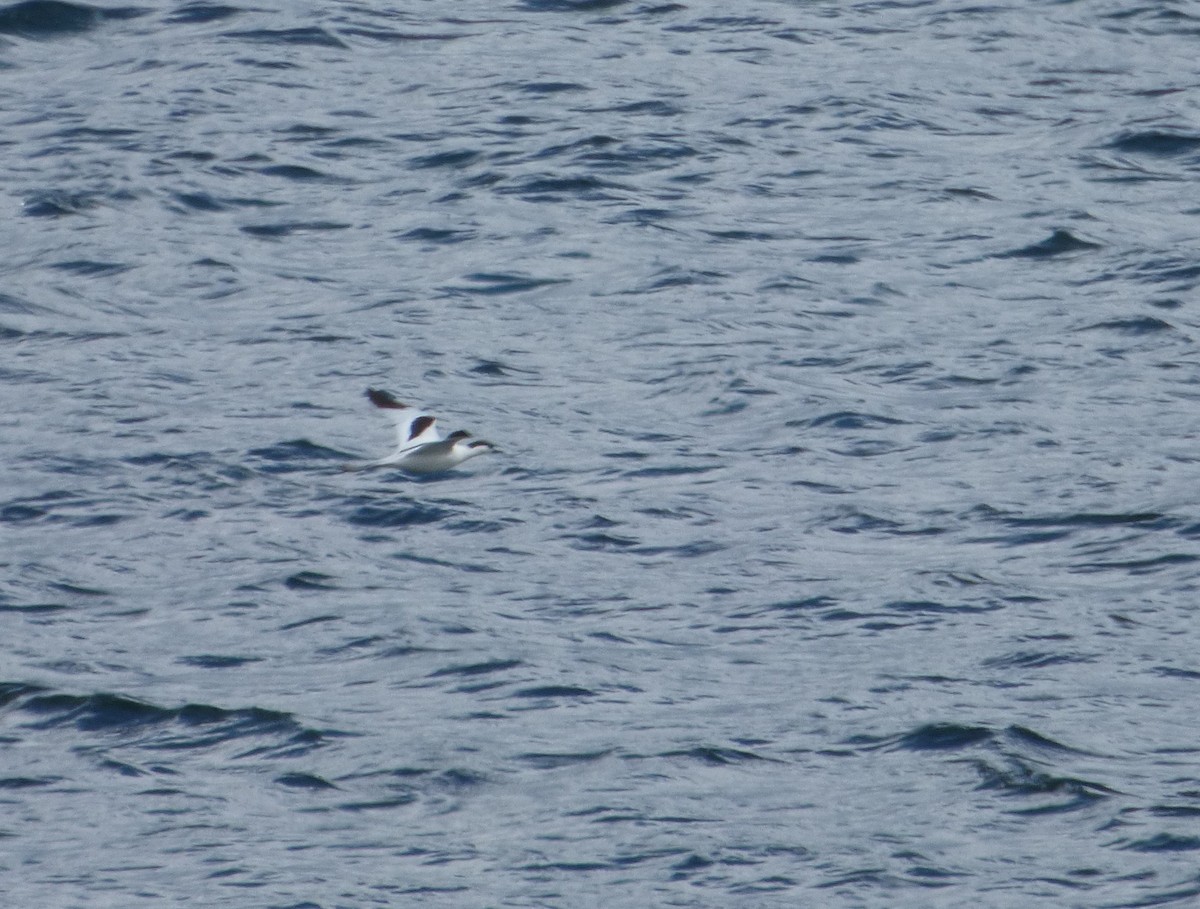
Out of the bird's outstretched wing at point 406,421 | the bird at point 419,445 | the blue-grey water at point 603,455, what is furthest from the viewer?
the bird's outstretched wing at point 406,421

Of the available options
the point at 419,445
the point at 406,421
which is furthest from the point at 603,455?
the point at 419,445

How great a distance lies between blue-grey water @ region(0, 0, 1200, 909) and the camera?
1305 cm

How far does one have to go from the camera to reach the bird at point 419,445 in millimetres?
16172

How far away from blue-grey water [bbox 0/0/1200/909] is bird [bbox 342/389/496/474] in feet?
1.47

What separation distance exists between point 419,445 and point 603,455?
72.3 inches

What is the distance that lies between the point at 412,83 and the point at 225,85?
1.96 meters

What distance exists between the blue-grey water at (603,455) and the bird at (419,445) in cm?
45

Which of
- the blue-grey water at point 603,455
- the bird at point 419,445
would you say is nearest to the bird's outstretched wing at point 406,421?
the bird at point 419,445

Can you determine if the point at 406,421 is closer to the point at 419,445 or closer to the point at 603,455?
the point at 419,445

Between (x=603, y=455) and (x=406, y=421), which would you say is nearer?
(x=406, y=421)

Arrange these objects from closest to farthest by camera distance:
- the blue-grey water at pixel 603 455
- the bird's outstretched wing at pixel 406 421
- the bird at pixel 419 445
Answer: the blue-grey water at pixel 603 455
the bird at pixel 419 445
the bird's outstretched wing at pixel 406 421

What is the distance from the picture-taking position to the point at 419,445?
16203 millimetres

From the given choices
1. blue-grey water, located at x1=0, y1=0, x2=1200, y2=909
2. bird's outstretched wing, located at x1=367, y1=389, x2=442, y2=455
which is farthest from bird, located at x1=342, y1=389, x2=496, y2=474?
blue-grey water, located at x1=0, y1=0, x2=1200, y2=909

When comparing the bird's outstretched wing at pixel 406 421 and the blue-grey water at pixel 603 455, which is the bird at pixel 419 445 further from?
the blue-grey water at pixel 603 455
